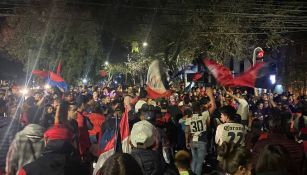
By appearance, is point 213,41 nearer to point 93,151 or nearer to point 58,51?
point 58,51

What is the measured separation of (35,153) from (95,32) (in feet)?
128

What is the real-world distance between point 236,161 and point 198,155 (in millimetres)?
5250

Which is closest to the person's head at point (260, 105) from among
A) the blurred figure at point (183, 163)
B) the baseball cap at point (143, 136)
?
the blurred figure at point (183, 163)

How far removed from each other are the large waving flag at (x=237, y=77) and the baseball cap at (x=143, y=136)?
7.70 meters

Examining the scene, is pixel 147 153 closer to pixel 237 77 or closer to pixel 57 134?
pixel 57 134

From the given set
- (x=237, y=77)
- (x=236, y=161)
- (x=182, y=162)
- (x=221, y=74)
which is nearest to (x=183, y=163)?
(x=182, y=162)

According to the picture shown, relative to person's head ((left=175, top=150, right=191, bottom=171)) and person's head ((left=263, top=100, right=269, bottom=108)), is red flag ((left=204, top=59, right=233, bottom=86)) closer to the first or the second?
person's head ((left=263, top=100, right=269, bottom=108))

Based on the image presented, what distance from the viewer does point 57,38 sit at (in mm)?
41906

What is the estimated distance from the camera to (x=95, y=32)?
43.6 metres

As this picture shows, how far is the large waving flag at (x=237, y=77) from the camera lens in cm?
1209

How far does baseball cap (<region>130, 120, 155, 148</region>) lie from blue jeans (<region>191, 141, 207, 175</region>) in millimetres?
4722

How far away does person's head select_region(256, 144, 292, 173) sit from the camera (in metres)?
3.62

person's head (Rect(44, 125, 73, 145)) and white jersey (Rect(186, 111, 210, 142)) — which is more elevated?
person's head (Rect(44, 125, 73, 145))

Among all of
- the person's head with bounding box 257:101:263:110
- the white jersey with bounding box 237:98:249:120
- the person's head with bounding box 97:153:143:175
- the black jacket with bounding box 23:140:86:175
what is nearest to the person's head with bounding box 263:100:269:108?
the person's head with bounding box 257:101:263:110
